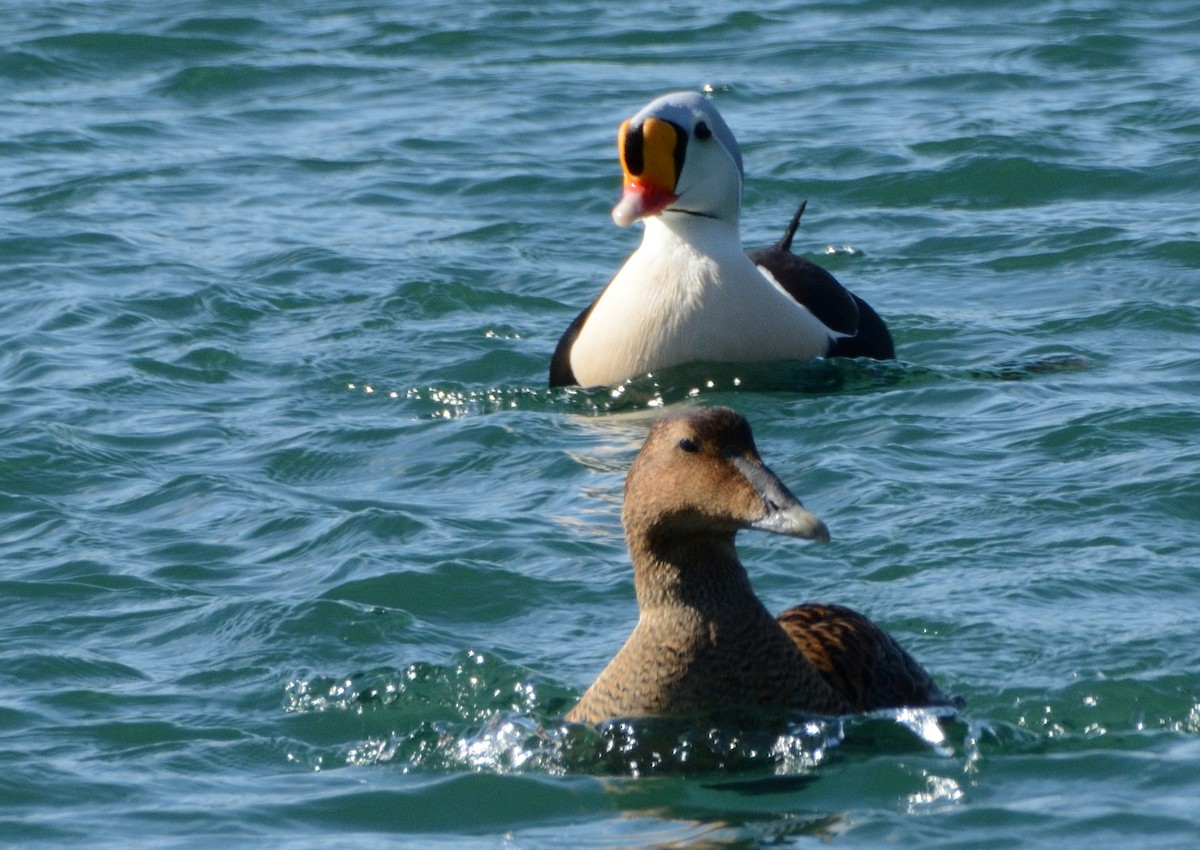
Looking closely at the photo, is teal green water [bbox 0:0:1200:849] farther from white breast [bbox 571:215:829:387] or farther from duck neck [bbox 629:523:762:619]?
duck neck [bbox 629:523:762:619]

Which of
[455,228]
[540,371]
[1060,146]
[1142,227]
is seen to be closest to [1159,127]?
[1060,146]

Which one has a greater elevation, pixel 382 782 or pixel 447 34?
pixel 447 34

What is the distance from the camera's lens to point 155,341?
391 inches

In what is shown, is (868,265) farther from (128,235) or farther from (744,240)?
(128,235)

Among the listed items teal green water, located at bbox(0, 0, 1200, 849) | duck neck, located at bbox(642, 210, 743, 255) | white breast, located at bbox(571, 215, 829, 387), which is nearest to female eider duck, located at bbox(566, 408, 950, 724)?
teal green water, located at bbox(0, 0, 1200, 849)

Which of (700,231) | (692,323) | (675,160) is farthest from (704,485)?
(700,231)

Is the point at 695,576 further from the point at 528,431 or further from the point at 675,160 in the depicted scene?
the point at 675,160

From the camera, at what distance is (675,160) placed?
910 cm

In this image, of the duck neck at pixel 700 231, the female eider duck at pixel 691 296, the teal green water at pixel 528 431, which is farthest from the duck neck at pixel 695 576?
the duck neck at pixel 700 231

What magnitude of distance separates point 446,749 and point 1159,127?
8.48 m

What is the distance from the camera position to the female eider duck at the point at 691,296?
908 centimetres

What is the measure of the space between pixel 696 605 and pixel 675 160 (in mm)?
4037

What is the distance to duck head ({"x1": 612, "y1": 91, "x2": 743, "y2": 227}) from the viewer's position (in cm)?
905

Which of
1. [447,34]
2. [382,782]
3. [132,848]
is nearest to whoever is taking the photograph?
[132,848]
